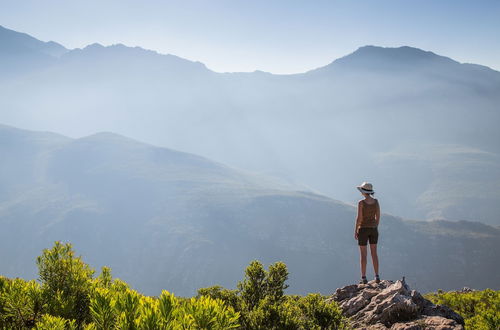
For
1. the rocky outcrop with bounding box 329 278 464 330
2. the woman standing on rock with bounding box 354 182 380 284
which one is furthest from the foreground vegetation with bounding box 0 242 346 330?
the woman standing on rock with bounding box 354 182 380 284

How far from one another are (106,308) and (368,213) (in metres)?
10.3

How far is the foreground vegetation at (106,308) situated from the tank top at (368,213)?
6129mm

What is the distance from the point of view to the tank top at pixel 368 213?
493 inches

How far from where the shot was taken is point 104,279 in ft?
21.0

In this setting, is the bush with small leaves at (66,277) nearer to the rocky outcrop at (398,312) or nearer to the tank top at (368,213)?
the rocky outcrop at (398,312)

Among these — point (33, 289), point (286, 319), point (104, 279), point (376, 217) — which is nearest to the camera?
point (33, 289)

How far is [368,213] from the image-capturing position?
12609 millimetres

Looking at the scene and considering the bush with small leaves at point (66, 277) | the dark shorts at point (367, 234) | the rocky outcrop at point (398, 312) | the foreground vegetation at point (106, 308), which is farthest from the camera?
the dark shorts at point (367, 234)

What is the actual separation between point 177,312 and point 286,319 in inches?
98.8

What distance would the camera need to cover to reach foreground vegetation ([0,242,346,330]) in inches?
136

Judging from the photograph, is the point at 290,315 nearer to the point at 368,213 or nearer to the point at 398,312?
the point at 398,312

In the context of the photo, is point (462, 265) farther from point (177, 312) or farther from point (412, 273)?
point (177, 312)

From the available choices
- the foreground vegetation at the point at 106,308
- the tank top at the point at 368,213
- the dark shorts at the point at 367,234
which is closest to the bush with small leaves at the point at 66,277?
the foreground vegetation at the point at 106,308

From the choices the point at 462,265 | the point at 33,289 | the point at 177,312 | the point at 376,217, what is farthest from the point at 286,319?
the point at 462,265
